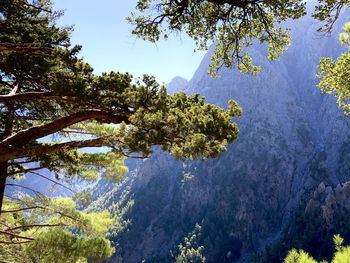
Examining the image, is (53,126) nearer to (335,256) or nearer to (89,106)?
(89,106)

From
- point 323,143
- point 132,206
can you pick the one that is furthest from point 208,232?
point 323,143

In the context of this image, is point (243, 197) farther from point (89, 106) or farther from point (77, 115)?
point (77, 115)

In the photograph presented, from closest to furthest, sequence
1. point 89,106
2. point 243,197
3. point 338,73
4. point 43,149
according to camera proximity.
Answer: point 43,149
point 89,106
point 338,73
point 243,197

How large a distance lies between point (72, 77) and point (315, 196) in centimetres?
11248

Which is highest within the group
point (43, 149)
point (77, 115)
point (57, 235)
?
point (77, 115)

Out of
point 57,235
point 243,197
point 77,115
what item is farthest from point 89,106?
point 243,197

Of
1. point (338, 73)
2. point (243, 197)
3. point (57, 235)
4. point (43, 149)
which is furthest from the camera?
point (243, 197)

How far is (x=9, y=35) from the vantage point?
953cm

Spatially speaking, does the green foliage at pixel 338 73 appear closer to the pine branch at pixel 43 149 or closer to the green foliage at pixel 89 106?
the green foliage at pixel 89 106

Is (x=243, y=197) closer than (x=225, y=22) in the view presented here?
No

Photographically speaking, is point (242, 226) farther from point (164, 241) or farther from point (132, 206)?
point (132, 206)

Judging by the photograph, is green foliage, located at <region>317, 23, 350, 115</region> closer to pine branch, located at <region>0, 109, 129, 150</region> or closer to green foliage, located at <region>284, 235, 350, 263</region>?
green foliage, located at <region>284, 235, 350, 263</region>

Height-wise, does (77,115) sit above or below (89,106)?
below

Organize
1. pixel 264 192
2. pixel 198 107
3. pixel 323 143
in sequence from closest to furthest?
pixel 198 107 < pixel 264 192 < pixel 323 143
